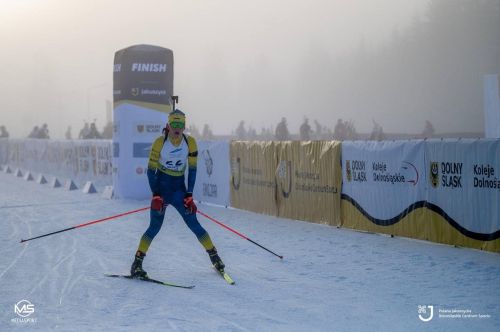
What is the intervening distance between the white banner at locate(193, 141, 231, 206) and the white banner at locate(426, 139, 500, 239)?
26.7ft

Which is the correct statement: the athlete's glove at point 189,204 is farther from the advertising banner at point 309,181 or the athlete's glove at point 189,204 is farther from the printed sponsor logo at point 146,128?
the printed sponsor logo at point 146,128

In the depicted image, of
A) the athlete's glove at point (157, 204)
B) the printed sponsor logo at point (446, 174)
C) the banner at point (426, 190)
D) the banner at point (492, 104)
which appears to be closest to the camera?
the athlete's glove at point (157, 204)

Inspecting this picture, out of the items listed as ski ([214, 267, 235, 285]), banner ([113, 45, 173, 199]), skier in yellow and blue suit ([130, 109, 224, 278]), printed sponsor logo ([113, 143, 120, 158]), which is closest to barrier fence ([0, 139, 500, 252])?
banner ([113, 45, 173, 199])

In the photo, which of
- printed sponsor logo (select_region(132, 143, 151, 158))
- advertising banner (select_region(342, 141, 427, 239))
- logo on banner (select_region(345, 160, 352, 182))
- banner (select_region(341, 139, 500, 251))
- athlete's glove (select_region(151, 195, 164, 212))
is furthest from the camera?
printed sponsor logo (select_region(132, 143, 151, 158))

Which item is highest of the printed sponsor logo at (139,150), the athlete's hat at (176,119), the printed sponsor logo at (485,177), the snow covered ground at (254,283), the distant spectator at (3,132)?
the distant spectator at (3,132)

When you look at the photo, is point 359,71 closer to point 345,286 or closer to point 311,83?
point 311,83

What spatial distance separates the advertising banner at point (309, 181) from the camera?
47.7ft

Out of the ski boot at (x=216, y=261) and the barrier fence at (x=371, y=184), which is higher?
the barrier fence at (x=371, y=184)

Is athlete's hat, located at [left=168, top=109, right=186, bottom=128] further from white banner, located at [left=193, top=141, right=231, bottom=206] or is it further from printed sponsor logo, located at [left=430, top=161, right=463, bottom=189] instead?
white banner, located at [left=193, top=141, right=231, bottom=206]

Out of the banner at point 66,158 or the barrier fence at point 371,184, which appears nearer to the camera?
the barrier fence at point 371,184

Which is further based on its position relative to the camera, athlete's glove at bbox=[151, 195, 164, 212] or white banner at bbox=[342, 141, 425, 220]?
white banner at bbox=[342, 141, 425, 220]

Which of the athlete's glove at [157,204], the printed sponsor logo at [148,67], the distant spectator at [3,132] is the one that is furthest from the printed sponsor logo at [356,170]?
the distant spectator at [3,132]

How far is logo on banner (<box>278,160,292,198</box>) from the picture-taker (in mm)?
16141

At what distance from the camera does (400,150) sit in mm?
12648
